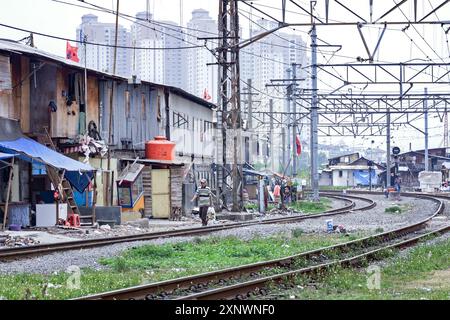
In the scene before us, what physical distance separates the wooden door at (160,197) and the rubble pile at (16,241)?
1296cm

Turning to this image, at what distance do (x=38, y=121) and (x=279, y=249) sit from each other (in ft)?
45.1

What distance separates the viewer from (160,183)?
36.2 m

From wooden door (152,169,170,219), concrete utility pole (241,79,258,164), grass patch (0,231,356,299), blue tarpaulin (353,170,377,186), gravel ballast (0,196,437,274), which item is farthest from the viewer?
blue tarpaulin (353,170,377,186)

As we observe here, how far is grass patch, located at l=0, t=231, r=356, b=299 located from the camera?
41.4 ft

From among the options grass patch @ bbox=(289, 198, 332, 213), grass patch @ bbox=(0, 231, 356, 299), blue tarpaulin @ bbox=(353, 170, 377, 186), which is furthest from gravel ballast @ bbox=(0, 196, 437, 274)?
blue tarpaulin @ bbox=(353, 170, 377, 186)

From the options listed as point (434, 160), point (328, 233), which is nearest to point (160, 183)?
point (328, 233)

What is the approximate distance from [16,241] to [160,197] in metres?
13.9

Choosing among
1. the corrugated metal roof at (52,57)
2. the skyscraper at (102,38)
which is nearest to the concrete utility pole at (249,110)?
the corrugated metal roof at (52,57)

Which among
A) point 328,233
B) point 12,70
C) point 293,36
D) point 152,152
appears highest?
point 293,36

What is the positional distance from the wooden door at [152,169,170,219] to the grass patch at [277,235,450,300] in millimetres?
19122

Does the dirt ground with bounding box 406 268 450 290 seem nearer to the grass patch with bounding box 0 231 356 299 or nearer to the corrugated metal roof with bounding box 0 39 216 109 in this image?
the grass patch with bounding box 0 231 356 299

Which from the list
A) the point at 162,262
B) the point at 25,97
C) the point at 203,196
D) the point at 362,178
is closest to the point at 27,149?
the point at 25,97
